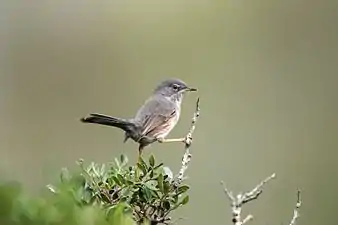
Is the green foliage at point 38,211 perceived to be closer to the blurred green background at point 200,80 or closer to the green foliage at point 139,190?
the green foliage at point 139,190

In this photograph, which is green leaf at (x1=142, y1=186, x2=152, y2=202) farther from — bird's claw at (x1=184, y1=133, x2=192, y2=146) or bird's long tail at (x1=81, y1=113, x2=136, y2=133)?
bird's long tail at (x1=81, y1=113, x2=136, y2=133)

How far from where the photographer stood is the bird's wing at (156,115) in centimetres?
106

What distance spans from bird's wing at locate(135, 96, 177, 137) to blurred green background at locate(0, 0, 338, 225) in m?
0.84

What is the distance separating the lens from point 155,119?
110 centimetres

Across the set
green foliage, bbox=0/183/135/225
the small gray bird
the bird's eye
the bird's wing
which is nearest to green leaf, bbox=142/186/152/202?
green foliage, bbox=0/183/135/225

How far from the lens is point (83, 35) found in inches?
83.0

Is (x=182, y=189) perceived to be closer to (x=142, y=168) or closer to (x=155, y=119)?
(x=142, y=168)

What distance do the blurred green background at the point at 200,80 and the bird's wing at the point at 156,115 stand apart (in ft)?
2.77

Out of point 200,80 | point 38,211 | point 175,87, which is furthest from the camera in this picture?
point 200,80

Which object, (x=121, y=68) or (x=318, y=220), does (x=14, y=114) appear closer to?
(x=121, y=68)

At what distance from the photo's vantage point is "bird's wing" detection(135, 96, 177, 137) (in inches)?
41.9

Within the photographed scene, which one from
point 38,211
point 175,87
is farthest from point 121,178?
point 175,87

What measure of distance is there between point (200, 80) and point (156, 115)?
1.00 m

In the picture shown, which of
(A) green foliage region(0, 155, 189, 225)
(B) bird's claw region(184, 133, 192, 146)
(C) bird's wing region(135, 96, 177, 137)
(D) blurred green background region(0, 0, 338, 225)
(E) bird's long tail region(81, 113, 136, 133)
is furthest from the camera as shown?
(D) blurred green background region(0, 0, 338, 225)
